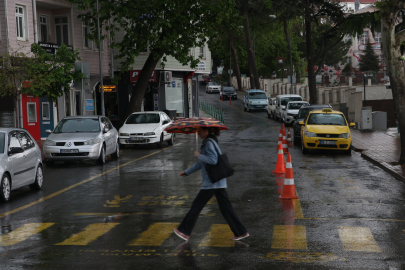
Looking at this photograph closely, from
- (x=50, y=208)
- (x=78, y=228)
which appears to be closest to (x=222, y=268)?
(x=78, y=228)

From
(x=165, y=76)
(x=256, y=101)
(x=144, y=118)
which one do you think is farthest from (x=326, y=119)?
(x=256, y=101)

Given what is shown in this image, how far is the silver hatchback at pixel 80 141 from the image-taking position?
1823 cm

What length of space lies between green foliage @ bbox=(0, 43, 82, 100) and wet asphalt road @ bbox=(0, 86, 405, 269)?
534 centimetres

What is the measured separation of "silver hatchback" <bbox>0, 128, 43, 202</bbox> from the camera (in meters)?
A: 11.6

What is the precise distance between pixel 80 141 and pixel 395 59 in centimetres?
954

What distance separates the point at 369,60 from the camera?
334ft

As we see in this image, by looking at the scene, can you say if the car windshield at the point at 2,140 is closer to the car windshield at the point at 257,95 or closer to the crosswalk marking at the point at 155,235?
the crosswalk marking at the point at 155,235

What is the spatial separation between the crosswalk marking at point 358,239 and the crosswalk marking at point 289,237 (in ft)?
1.72

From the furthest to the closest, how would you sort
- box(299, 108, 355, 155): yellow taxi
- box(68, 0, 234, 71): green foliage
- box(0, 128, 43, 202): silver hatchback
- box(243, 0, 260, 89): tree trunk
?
box(243, 0, 260, 89): tree trunk → box(68, 0, 234, 71): green foliage → box(299, 108, 355, 155): yellow taxi → box(0, 128, 43, 202): silver hatchback

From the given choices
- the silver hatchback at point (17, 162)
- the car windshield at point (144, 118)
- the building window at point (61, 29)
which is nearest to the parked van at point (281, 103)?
the building window at point (61, 29)

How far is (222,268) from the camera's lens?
6.42 metres

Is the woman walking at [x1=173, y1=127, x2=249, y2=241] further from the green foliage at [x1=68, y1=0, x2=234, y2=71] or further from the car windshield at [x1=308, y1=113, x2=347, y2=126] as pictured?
the green foliage at [x1=68, y1=0, x2=234, y2=71]

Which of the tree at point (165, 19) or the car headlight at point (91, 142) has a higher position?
the tree at point (165, 19)

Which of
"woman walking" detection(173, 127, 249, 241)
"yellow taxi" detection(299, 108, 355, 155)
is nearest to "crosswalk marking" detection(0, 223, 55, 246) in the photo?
"woman walking" detection(173, 127, 249, 241)
